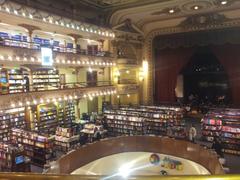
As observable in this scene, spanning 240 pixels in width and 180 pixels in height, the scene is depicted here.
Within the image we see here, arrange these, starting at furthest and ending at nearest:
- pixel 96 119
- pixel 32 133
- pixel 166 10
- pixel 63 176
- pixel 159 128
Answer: pixel 166 10 → pixel 96 119 → pixel 159 128 → pixel 32 133 → pixel 63 176

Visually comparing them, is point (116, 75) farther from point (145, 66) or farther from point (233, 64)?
point (233, 64)

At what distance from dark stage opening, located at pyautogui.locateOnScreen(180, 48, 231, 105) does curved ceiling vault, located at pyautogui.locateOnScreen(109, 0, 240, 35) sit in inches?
117

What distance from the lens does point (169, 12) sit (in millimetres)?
16062

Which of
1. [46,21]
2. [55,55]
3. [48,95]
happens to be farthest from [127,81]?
[46,21]

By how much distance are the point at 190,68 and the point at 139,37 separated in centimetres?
471

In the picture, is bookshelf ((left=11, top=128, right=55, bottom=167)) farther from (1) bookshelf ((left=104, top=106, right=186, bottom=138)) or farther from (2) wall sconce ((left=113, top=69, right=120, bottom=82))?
(2) wall sconce ((left=113, top=69, right=120, bottom=82))

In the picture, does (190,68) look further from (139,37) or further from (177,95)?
(139,37)

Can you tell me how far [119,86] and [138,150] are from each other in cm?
661

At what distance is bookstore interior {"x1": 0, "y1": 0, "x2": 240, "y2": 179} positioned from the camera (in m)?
10.3

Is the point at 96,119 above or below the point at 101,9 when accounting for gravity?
below

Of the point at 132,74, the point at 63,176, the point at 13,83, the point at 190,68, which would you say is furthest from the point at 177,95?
the point at 63,176

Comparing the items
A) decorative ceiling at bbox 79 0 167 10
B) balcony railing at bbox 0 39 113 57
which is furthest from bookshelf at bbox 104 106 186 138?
decorative ceiling at bbox 79 0 167 10

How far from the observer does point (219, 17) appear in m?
16.0

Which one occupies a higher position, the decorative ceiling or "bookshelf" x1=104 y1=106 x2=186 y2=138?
the decorative ceiling
